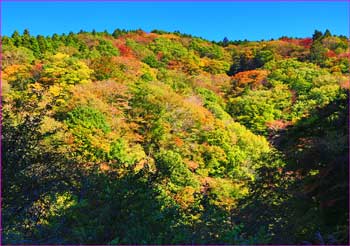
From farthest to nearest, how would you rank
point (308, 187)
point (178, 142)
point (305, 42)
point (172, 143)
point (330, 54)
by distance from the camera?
1. point (305, 42)
2. point (330, 54)
3. point (172, 143)
4. point (178, 142)
5. point (308, 187)

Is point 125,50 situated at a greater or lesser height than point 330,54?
lesser

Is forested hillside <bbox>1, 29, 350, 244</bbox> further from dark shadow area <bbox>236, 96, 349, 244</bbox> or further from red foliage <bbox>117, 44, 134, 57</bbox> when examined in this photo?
red foliage <bbox>117, 44, 134, 57</bbox>

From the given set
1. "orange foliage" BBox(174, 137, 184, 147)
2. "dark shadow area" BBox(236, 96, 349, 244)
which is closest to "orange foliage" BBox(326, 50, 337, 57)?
"orange foliage" BBox(174, 137, 184, 147)

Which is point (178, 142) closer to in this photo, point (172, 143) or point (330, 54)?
point (172, 143)

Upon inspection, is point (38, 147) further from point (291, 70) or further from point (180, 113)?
point (291, 70)

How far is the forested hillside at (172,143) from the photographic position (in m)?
4.85

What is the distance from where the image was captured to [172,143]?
26.0m

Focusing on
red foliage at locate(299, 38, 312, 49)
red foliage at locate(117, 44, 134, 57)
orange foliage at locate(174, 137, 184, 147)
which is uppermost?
red foliage at locate(299, 38, 312, 49)

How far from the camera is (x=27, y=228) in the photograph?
4691 mm

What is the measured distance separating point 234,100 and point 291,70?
37.2 feet

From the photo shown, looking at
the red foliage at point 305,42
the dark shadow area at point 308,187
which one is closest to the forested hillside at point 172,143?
the dark shadow area at point 308,187

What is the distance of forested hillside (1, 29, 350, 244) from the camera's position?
15.9ft

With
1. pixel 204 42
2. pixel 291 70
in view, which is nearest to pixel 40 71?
pixel 291 70

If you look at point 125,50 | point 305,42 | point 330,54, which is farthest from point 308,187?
point 305,42
